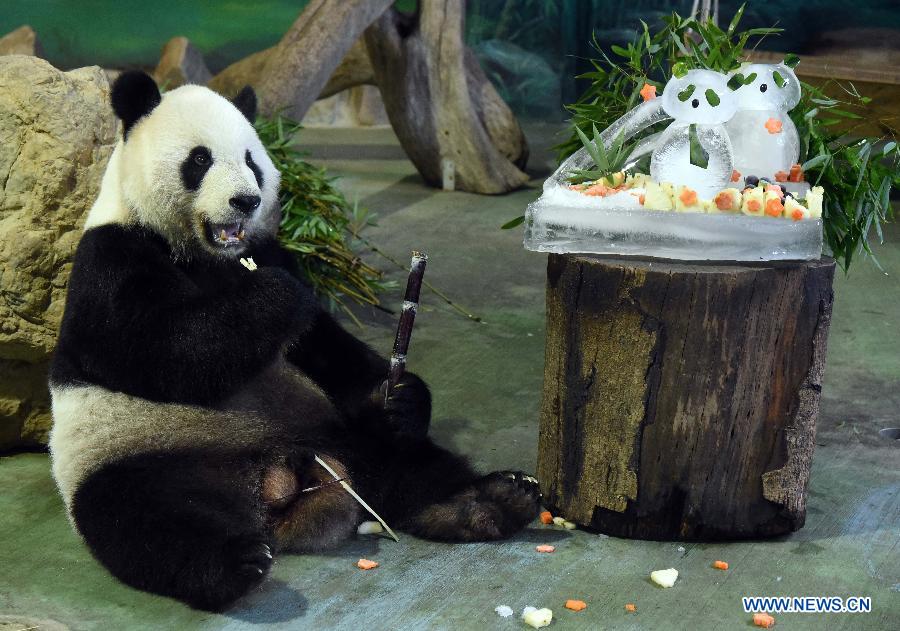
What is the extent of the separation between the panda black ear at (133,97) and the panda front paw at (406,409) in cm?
97

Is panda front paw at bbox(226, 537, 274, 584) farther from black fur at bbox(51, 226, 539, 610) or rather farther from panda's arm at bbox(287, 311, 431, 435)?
panda's arm at bbox(287, 311, 431, 435)

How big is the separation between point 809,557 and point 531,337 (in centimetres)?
204

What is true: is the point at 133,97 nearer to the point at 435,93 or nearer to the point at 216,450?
the point at 216,450

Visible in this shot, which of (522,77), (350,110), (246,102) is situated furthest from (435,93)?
(246,102)

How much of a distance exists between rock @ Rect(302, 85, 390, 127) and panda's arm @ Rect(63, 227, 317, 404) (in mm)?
7910

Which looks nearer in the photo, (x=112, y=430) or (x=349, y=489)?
(x=112, y=430)

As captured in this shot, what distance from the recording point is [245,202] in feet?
8.89

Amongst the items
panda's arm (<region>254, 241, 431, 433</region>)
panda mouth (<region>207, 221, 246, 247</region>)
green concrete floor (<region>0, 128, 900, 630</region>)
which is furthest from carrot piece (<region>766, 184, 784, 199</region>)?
panda mouth (<region>207, 221, 246, 247</region>)

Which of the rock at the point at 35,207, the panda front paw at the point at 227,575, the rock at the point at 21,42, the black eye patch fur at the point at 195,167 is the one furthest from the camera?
the rock at the point at 21,42

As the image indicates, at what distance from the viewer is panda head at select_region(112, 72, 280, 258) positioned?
2.71 meters

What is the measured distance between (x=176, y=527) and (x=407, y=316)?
2.64 feet

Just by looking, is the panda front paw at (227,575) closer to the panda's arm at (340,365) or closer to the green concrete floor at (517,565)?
the green concrete floor at (517,565)

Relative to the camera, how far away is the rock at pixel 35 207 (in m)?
3.41

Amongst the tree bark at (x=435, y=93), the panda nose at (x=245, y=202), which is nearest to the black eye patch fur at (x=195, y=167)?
the panda nose at (x=245, y=202)
